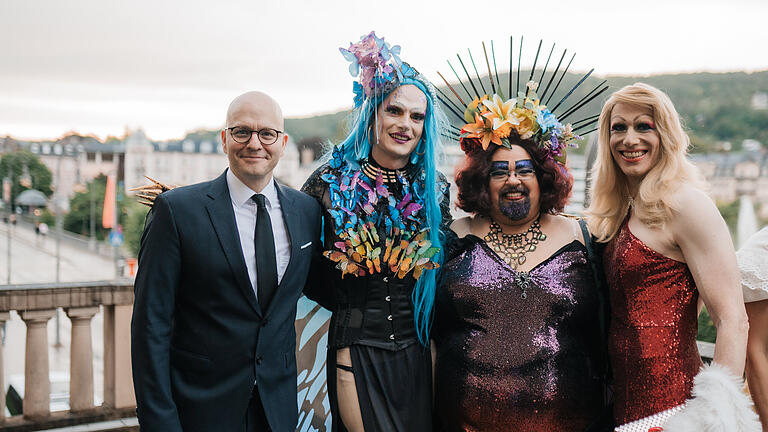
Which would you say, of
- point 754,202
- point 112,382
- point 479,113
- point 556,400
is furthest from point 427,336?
point 754,202

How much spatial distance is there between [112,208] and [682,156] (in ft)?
150

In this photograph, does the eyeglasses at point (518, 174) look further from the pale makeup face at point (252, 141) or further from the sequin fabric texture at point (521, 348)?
the pale makeup face at point (252, 141)

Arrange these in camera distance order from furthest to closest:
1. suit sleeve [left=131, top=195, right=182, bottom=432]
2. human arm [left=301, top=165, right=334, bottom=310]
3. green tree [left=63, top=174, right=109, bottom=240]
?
green tree [left=63, top=174, right=109, bottom=240] → human arm [left=301, top=165, right=334, bottom=310] → suit sleeve [left=131, top=195, right=182, bottom=432]

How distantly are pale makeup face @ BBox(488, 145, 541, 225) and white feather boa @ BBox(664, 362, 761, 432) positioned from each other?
3.15ft

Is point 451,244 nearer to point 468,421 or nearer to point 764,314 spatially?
point 468,421

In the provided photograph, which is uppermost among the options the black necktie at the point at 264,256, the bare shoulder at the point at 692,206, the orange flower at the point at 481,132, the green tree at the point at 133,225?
the orange flower at the point at 481,132

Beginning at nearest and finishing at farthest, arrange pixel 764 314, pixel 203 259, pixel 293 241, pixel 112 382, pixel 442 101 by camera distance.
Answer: pixel 203 259
pixel 293 241
pixel 764 314
pixel 442 101
pixel 112 382

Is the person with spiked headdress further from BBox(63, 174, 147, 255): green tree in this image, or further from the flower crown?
BBox(63, 174, 147, 255): green tree

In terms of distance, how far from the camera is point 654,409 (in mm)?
2439

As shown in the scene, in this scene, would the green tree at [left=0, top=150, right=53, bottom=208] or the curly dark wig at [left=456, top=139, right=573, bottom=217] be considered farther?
the green tree at [left=0, top=150, right=53, bottom=208]

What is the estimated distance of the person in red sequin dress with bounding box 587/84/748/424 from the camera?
91.0 inches

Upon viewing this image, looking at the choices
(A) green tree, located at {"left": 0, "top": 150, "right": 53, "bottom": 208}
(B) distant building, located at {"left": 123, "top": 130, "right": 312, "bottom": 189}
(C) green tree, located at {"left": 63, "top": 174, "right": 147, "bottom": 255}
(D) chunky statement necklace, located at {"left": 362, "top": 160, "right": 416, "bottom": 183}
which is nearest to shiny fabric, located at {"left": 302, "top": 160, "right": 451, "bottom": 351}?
(D) chunky statement necklace, located at {"left": 362, "top": 160, "right": 416, "bottom": 183}

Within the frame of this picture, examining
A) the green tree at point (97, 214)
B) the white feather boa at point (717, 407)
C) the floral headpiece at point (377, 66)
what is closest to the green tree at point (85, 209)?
the green tree at point (97, 214)

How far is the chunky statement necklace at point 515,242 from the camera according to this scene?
2.88 metres
